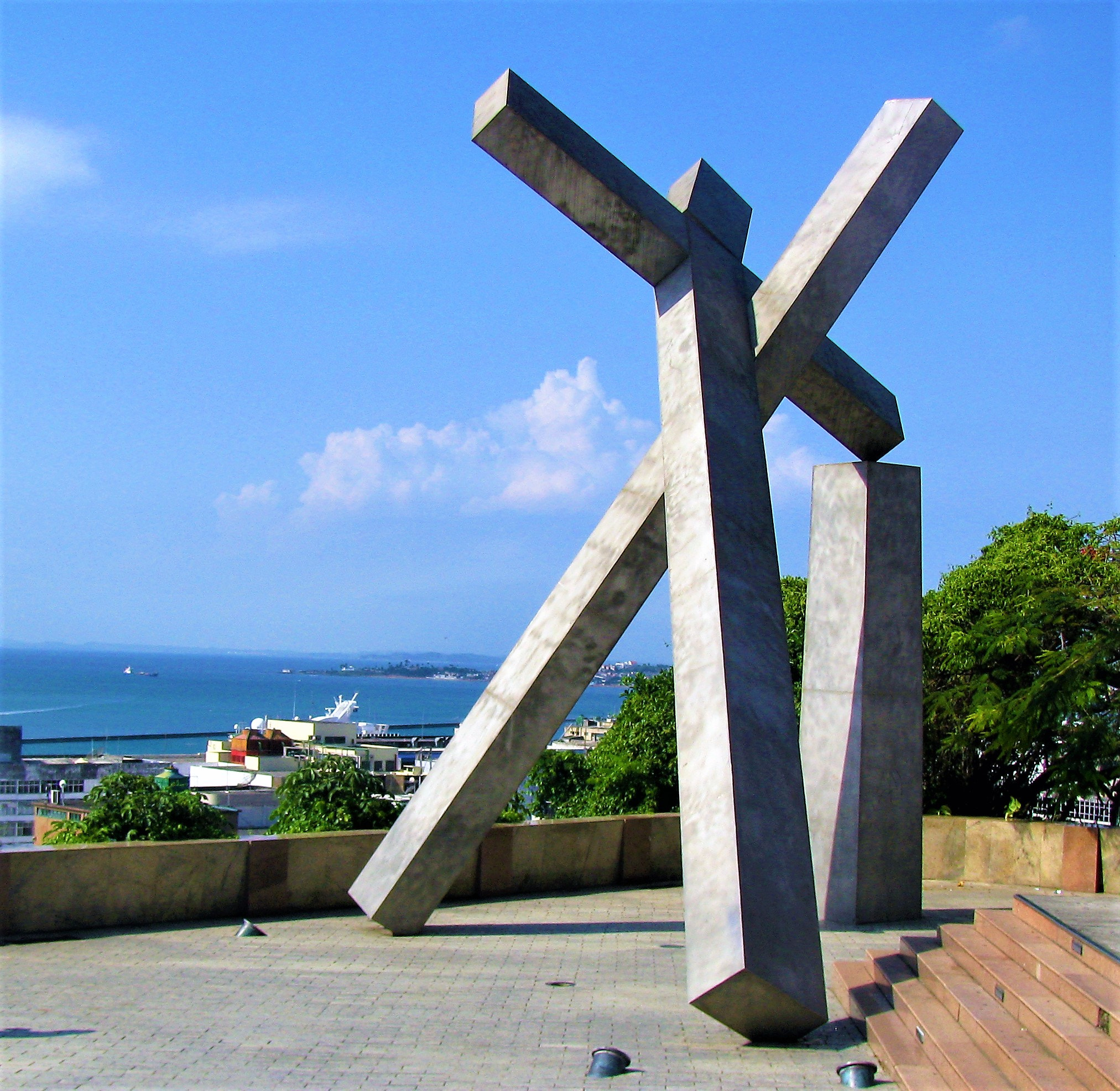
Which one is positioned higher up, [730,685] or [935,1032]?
[730,685]

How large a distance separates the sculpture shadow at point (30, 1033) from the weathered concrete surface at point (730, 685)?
359 cm

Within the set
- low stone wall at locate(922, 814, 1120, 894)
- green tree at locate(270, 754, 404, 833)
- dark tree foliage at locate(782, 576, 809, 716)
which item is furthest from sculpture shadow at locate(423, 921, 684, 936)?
dark tree foliage at locate(782, 576, 809, 716)

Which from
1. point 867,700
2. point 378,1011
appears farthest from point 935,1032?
point 867,700

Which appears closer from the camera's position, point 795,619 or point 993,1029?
point 993,1029

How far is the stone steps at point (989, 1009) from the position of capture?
5.85 metres

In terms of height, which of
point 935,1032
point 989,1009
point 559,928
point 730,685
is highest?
point 730,685

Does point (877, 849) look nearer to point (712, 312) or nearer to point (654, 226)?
point (712, 312)

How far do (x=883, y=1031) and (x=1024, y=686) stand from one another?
10.2 meters

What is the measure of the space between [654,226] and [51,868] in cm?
708

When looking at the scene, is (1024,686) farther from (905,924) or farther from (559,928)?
(559,928)

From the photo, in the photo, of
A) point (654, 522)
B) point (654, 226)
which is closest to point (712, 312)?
point (654, 226)

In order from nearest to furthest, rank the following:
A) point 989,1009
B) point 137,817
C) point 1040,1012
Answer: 1. point 1040,1012
2. point 989,1009
3. point 137,817

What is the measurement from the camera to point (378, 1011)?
787 cm

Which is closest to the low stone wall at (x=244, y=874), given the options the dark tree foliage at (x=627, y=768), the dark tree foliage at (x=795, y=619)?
the dark tree foliage at (x=627, y=768)
